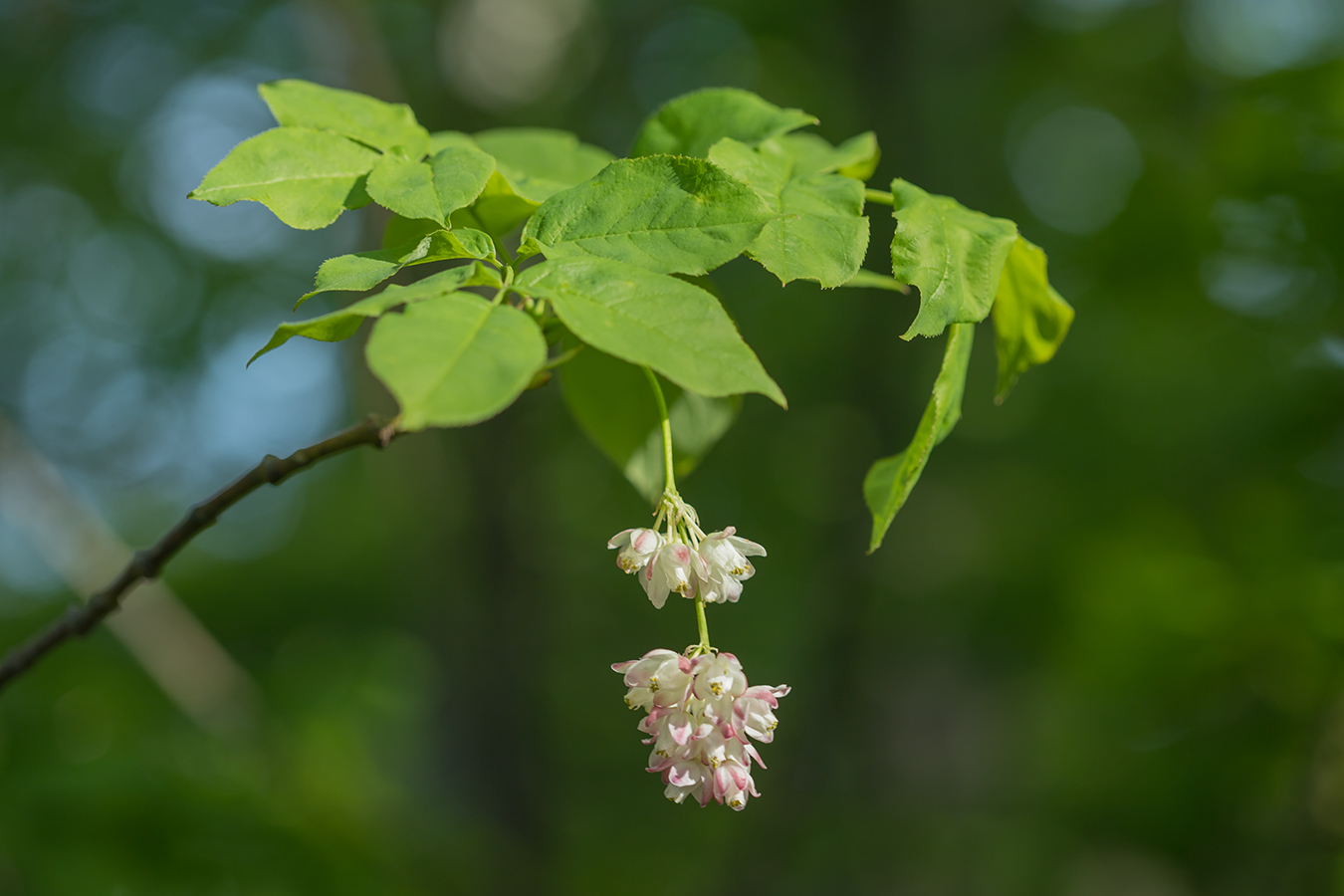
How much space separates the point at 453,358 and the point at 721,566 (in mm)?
453

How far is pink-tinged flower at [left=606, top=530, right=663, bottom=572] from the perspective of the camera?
3.16 feet

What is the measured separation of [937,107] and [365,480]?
12417mm

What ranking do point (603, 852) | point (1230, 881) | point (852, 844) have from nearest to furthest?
point (1230, 881)
point (852, 844)
point (603, 852)

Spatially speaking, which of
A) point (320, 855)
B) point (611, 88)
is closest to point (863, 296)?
point (611, 88)

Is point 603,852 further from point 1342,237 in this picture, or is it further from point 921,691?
point 1342,237

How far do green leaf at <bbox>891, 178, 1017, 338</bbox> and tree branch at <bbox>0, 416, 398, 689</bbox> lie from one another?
0.56 meters

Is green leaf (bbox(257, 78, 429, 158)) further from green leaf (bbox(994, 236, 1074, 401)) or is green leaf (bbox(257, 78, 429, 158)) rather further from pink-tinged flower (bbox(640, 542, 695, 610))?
green leaf (bbox(994, 236, 1074, 401))

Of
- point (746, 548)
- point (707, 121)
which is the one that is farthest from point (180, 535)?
point (707, 121)

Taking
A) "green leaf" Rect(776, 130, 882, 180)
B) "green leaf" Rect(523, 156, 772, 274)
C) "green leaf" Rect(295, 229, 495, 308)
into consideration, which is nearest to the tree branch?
"green leaf" Rect(295, 229, 495, 308)

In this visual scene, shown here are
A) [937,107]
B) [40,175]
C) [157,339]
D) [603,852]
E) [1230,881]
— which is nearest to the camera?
[1230,881]

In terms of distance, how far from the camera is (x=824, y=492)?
8.38m

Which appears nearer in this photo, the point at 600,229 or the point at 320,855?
the point at 600,229

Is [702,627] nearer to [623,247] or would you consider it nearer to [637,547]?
[637,547]

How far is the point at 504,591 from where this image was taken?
19.0ft
